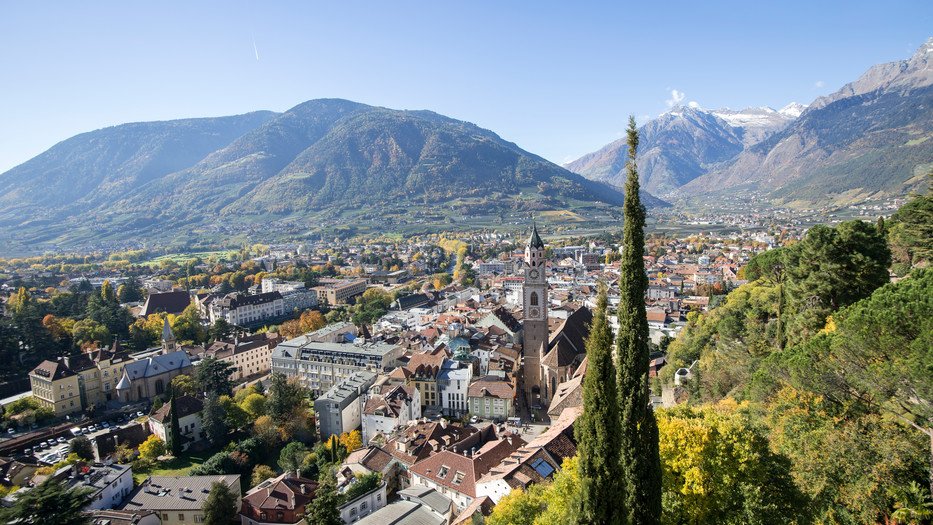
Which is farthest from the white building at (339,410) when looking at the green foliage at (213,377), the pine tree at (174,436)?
the green foliage at (213,377)

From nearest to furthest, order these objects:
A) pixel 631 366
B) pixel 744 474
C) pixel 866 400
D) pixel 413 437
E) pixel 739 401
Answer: pixel 631 366 < pixel 744 474 < pixel 866 400 < pixel 739 401 < pixel 413 437

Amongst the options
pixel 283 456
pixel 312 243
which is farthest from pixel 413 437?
pixel 312 243

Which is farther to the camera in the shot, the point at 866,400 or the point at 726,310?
the point at 726,310

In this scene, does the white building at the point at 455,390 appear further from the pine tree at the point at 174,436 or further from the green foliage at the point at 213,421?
the pine tree at the point at 174,436

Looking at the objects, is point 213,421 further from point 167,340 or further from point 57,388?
point 167,340

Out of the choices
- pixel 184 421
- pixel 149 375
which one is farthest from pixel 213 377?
pixel 149 375

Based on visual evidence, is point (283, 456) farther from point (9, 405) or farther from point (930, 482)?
point (930, 482)
